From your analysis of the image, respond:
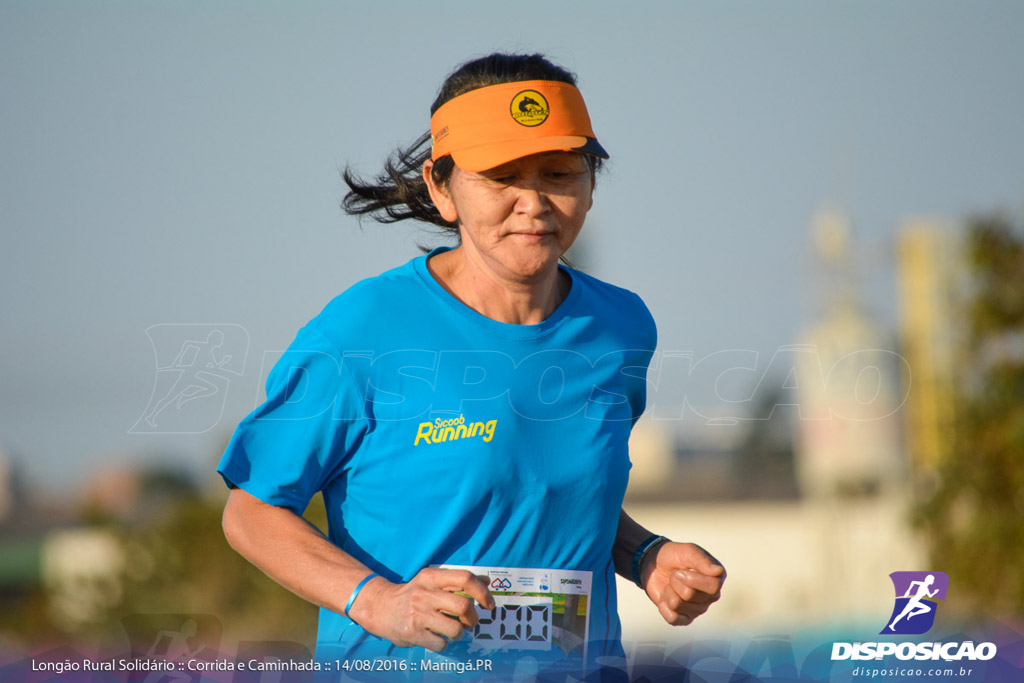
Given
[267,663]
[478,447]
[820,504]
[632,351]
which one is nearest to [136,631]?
[267,663]

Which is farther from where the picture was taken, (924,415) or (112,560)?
(924,415)

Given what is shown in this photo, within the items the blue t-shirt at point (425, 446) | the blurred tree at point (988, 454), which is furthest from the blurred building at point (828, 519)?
the blue t-shirt at point (425, 446)

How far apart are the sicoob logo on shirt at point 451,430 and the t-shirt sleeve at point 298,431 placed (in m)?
0.12

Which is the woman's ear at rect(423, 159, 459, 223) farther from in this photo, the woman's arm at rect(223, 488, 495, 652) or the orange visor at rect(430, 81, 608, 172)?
the woman's arm at rect(223, 488, 495, 652)

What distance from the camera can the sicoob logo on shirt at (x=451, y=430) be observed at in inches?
85.4

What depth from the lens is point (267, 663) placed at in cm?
227

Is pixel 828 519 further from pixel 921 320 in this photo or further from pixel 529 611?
pixel 529 611

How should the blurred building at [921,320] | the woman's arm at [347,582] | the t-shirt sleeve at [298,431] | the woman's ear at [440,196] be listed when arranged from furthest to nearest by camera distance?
the blurred building at [921,320] → the woman's ear at [440,196] → the t-shirt sleeve at [298,431] → the woman's arm at [347,582]

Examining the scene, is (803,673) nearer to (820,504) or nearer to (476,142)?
(476,142)

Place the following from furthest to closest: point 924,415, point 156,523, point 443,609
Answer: point 924,415
point 156,523
point 443,609

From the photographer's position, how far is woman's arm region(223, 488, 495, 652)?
1904mm

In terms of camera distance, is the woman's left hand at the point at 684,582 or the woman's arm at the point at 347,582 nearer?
the woman's arm at the point at 347,582

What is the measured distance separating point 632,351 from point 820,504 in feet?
59.2

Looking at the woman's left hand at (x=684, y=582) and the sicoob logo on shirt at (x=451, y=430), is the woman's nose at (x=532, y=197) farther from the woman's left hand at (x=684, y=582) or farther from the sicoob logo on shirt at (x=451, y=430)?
the woman's left hand at (x=684, y=582)
